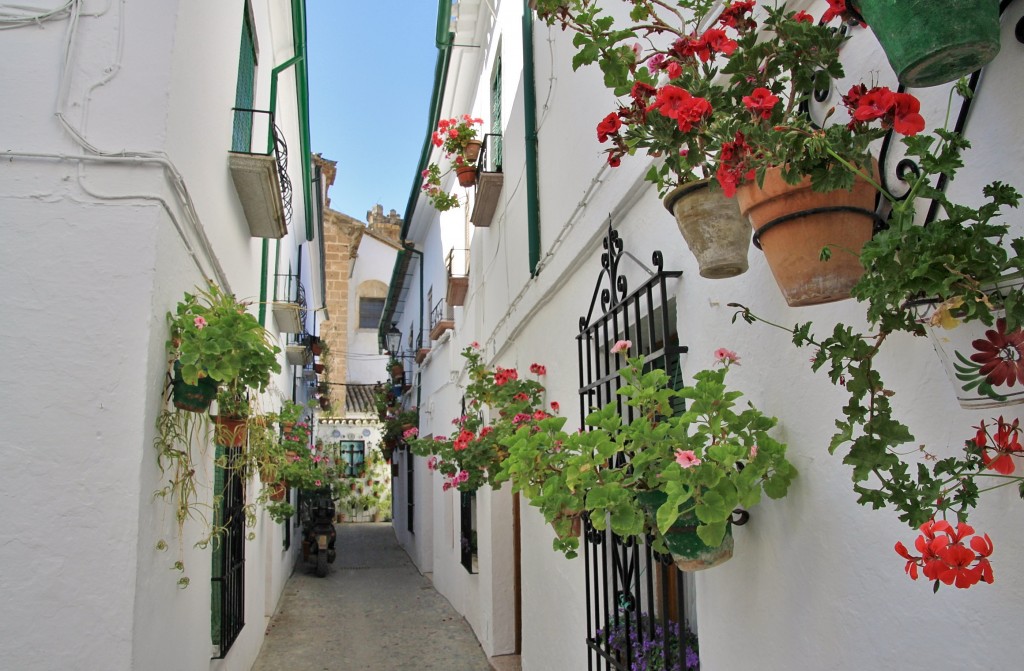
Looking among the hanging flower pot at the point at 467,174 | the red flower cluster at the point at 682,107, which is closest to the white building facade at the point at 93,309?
Result: the red flower cluster at the point at 682,107

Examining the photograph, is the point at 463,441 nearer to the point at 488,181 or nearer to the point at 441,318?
the point at 488,181

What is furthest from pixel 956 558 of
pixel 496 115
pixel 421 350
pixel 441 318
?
pixel 421 350

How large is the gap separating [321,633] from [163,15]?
7.29 metres

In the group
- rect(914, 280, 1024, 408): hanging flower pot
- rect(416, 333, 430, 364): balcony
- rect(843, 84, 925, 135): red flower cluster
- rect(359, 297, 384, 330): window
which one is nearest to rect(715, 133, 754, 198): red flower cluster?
rect(843, 84, 925, 135): red flower cluster

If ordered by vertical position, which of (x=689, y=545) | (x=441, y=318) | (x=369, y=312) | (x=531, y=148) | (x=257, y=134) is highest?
(x=369, y=312)

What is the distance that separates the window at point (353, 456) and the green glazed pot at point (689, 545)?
72.8ft

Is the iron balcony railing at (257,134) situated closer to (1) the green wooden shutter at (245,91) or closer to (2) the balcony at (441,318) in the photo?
(1) the green wooden shutter at (245,91)

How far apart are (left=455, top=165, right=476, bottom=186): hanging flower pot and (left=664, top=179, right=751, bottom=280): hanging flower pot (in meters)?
5.53

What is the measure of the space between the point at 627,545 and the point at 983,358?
2.10m

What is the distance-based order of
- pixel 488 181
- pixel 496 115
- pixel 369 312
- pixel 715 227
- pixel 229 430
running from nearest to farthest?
pixel 715 227 < pixel 229 430 < pixel 488 181 < pixel 496 115 < pixel 369 312

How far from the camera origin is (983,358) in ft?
4.23

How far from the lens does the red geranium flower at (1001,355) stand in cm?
125

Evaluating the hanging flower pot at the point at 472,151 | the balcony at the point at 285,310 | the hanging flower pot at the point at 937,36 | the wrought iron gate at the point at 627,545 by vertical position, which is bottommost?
the wrought iron gate at the point at 627,545

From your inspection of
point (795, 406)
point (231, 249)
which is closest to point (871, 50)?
point (795, 406)
